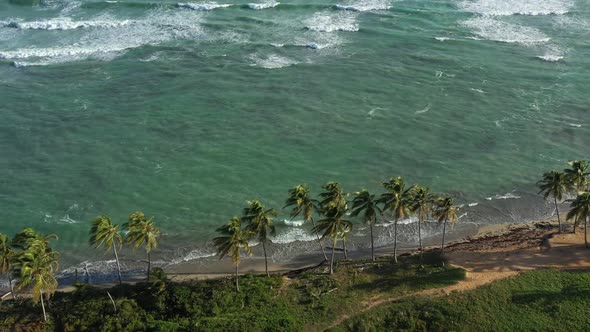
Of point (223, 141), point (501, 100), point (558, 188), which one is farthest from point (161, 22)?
point (558, 188)

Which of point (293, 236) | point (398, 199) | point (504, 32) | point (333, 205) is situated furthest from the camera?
point (504, 32)

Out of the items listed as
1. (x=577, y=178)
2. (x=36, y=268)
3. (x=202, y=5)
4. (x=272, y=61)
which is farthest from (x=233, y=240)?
(x=202, y=5)

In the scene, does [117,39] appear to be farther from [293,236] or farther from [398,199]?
[398,199]

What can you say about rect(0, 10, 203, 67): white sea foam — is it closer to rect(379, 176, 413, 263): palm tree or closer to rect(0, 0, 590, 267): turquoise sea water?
rect(0, 0, 590, 267): turquoise sea water

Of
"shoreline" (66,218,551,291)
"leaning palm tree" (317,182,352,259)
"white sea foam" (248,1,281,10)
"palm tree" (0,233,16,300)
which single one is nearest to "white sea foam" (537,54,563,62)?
"shoreline" (66,218,551,291)

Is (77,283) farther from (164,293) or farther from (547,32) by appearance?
(547,32)

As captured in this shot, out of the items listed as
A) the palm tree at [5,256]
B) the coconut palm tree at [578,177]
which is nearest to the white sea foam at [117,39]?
the palm tree at [5,256]
